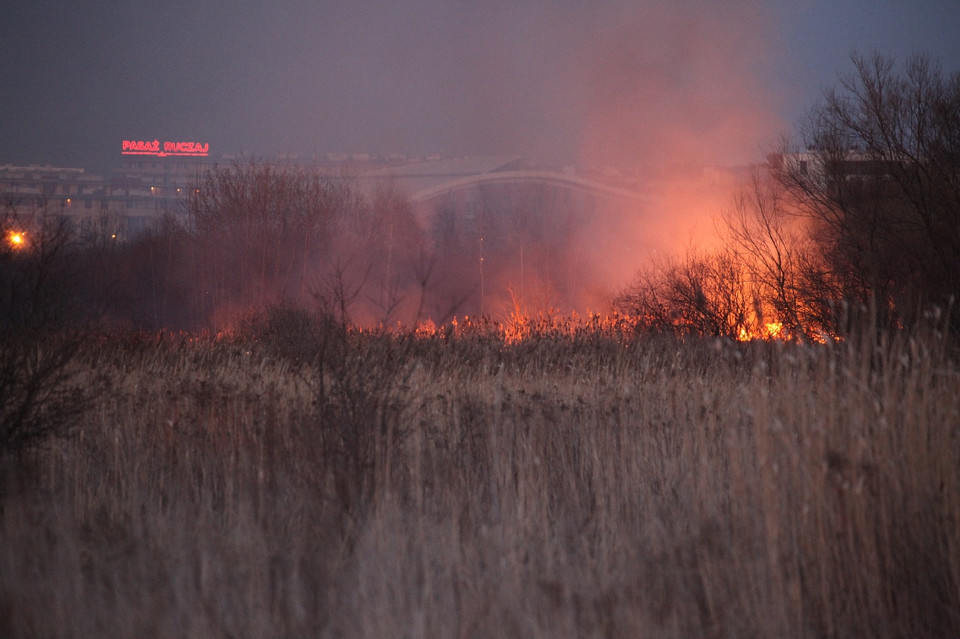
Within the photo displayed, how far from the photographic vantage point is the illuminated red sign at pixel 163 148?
369 feet

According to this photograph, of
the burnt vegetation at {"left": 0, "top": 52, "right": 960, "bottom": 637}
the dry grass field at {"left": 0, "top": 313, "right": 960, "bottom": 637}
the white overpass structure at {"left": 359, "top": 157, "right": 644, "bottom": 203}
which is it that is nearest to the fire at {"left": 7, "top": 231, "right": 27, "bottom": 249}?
the burnt vegetation at {"left": 0, "top": 52, "right": 960, "bottom": 637}

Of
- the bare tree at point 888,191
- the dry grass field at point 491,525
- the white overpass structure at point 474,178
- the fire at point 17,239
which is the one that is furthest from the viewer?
the white overpass structure at point 474,178

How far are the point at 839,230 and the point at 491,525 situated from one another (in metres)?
16.5

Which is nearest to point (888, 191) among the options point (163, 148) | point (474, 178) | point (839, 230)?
point (839, 230)

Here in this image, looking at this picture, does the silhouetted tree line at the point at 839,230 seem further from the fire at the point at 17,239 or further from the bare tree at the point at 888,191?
the fire at the point at 17,239

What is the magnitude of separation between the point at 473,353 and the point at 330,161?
275ft

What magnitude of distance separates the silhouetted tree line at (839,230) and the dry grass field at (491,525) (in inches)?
410

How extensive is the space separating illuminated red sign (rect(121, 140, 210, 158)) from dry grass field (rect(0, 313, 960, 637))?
117909 millimetres

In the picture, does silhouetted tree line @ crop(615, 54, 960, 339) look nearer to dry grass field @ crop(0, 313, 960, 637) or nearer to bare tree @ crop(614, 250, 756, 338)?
bare tree @ crop(614, 250, 756, 338)

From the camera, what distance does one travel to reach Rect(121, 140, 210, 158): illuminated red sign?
113 m

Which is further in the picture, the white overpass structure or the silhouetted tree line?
the white overpass structure

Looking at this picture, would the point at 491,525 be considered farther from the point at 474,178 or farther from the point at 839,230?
the point at 474,178

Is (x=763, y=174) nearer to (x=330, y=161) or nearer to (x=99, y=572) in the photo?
(x=99, y=572)

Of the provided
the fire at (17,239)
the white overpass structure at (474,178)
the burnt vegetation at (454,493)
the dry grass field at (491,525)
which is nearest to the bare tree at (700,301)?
the burnt vegetation at (454,493)
